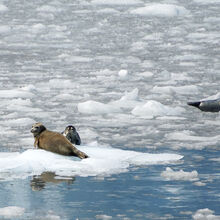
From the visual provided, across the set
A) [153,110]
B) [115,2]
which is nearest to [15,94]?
[153,110]

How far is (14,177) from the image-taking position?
676 cm

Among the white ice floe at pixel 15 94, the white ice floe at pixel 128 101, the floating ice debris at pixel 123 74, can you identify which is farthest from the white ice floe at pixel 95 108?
the floating ice debris at pixel 123 74

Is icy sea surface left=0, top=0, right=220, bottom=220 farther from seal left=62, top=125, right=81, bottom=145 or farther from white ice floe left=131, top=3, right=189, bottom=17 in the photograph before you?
Result: seal left=62, top=125, right=81, bottom=145

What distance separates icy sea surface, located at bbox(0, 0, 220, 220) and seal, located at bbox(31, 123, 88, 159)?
7 cm

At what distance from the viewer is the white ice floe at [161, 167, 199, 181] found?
6.70 m

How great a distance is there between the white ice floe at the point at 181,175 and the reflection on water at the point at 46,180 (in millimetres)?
738

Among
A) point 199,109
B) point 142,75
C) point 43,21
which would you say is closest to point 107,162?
point 199,109

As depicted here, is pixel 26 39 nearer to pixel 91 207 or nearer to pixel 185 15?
pixel 185 15

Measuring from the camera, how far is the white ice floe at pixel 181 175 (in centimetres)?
670

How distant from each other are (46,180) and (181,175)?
1057mm

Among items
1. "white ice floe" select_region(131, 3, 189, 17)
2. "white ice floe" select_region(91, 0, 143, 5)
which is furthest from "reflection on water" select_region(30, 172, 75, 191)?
"white ice floe" select_region(91, 0, 143, 5)

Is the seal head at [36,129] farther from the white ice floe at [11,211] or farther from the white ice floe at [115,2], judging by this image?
the white ice floe at [115,2]

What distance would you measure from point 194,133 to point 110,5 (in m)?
9.94

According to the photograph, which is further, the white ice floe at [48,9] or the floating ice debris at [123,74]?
the white ice floe at [48,9]
